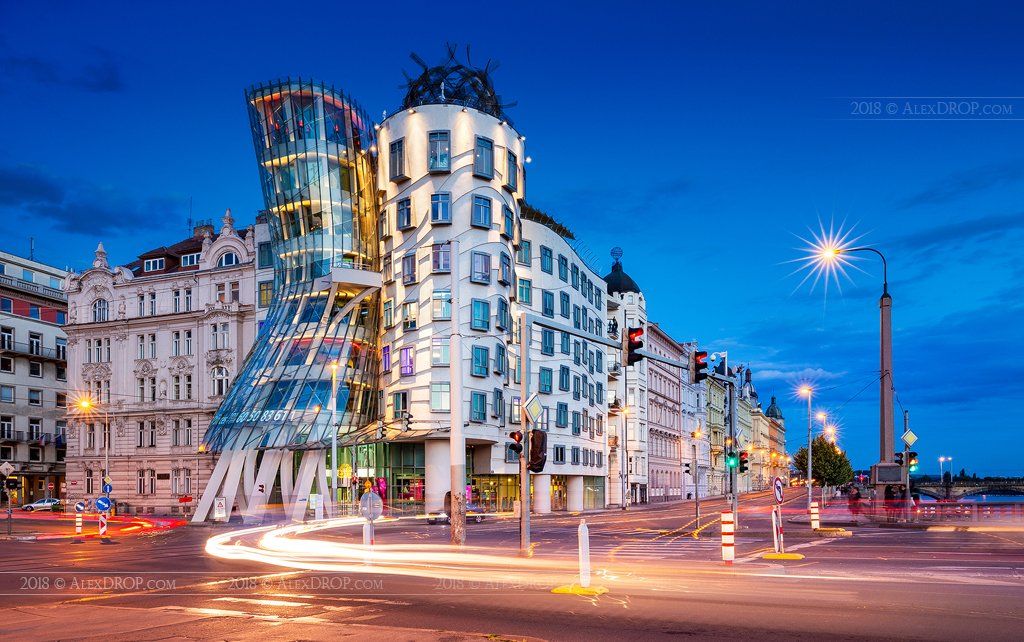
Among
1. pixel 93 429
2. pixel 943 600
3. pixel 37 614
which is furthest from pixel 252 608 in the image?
pixel 93 429

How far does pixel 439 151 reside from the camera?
5906 centimetres

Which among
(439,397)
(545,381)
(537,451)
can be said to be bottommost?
(537,451)

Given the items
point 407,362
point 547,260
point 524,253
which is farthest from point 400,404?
point 547,260

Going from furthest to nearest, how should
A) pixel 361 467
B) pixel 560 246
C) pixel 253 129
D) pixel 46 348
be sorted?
pixel 46 348 < pixel 560 246 < pixel 253 129 < pixel 361 467

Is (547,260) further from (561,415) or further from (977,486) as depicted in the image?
(977,486)

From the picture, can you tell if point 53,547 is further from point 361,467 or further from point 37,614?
point 361,467

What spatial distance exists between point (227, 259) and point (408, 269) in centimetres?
2261

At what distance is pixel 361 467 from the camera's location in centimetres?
6041

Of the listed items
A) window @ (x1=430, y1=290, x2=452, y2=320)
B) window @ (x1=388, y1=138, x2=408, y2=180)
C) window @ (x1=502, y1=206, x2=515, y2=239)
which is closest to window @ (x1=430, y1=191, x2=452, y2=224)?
window @ (x1=388, y1=138, x2=408, y2=180)

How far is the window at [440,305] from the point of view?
190 feet

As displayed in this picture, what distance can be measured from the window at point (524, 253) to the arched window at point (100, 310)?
118ft

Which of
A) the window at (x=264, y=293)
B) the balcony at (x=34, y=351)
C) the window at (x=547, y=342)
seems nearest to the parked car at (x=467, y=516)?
the window at (x=547, y=342)

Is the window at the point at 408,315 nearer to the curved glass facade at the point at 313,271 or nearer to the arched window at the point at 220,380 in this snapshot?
the curved glass facade at the point at 313,271

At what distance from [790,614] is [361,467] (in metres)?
50.0
